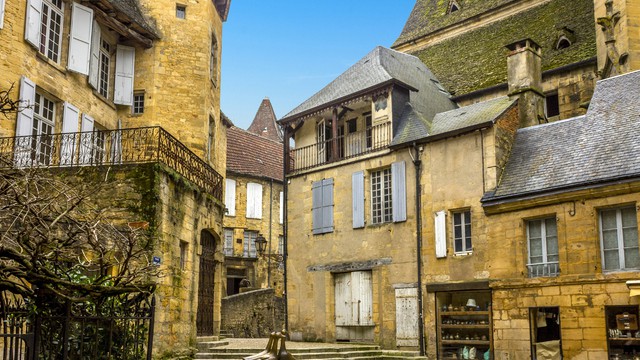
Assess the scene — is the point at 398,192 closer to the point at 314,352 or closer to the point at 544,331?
the point at 314,352

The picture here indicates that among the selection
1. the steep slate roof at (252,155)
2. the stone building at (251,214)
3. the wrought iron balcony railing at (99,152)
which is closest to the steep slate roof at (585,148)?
the wrought iron balcony railing at (99,152)

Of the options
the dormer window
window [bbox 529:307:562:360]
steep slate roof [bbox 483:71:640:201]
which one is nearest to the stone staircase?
window [bbox 529:307:562:360]

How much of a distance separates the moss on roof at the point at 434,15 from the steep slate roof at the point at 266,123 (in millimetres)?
12620

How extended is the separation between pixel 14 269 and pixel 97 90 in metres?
12.9

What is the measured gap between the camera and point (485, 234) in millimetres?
15938

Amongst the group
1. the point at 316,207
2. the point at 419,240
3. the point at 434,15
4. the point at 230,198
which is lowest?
the point at 419,240

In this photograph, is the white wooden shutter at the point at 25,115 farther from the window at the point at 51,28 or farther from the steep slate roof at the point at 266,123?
the steep slate roof at the point at 266,123

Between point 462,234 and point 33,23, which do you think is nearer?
point 33,23

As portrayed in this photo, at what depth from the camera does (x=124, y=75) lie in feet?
61.3

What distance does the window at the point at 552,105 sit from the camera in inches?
816

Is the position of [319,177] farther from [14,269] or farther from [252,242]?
[14,269]

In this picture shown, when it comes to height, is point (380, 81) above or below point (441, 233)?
above

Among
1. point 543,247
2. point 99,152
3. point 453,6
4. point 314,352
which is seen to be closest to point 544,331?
point 543,247

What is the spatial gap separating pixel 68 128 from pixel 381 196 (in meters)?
8.32
